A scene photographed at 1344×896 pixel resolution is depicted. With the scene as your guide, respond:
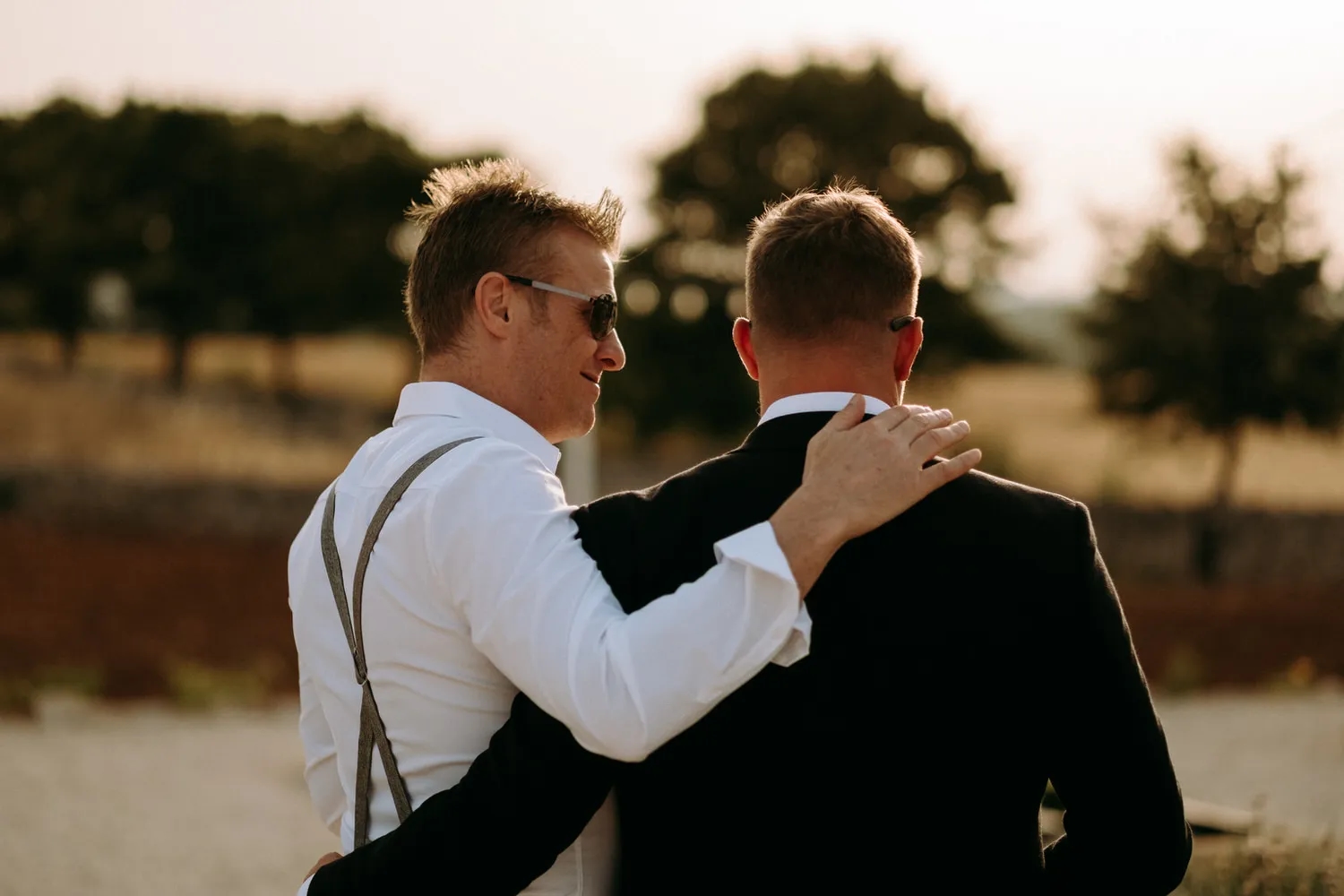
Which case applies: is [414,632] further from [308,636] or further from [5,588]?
[5,588]

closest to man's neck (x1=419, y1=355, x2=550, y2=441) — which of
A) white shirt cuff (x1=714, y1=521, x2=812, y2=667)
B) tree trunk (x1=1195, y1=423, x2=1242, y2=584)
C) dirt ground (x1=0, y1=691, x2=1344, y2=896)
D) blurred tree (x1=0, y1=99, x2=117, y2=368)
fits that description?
white shirt cuff (x1=714, y1=521, x2=812, y2=667)

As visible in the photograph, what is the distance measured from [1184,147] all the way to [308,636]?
23.1 m

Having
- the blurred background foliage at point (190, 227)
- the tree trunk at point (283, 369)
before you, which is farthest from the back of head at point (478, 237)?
the tree trunk at point (283, 369)

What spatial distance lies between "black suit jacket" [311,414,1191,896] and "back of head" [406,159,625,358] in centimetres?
65

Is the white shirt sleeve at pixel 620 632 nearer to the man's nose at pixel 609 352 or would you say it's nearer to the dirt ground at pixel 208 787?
the man's nose at pixel 609 352

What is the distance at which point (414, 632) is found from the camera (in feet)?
8.43

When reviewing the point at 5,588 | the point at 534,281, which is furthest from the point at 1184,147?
the point at 534,281

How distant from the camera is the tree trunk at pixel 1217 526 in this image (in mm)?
25109

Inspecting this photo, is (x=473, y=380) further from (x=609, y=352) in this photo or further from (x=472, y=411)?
(x=609, y=352)

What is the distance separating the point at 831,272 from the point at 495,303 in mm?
780

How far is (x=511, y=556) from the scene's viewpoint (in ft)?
7.72

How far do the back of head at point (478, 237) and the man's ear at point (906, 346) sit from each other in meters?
0.81

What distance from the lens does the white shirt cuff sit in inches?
87.0

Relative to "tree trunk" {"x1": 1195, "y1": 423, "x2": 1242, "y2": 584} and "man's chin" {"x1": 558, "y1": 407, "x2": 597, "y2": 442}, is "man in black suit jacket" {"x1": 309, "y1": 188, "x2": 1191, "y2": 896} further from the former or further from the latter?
"tree trunk" {"x1": 1195, "y1": 423, "x2": 1242, "y2": 584}
